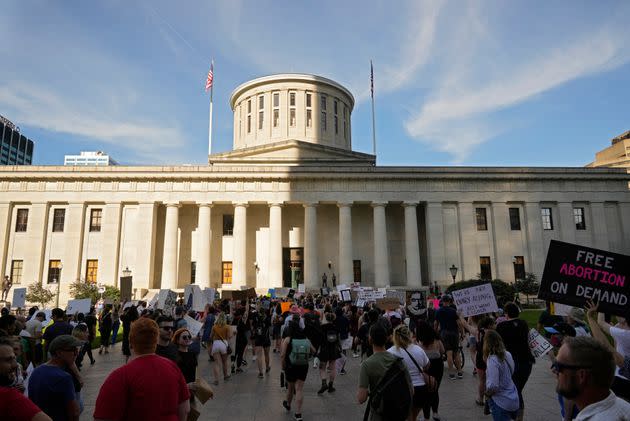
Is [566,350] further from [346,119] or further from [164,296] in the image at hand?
[346,119]

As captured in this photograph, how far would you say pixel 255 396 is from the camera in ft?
35.1

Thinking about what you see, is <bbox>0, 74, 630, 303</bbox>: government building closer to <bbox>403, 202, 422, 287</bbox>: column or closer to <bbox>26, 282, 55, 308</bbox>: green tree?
<bbox>403, 202, 422, 287</bbox>: column

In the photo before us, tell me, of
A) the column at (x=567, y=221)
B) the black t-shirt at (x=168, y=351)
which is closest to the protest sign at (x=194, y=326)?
the black t-shirt at (x=168, y=351)

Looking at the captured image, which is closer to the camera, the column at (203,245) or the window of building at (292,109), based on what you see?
the column at (203,245)

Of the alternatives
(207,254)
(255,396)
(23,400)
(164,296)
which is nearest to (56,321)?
(255,396)

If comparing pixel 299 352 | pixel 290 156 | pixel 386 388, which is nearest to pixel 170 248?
pixel 290 156

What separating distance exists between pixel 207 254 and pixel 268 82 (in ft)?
86.7

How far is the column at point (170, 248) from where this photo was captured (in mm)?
40312

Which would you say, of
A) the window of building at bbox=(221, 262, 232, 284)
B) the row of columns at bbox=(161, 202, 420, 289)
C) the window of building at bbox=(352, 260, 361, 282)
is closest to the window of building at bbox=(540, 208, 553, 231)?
the row of columns at bbox=(161, 202, 420, 289)

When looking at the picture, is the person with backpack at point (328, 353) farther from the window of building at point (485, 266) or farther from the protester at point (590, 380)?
the window of building at point (485, 266)

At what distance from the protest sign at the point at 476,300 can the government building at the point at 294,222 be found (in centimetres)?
3086

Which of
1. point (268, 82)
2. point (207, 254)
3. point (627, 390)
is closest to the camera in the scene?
point (627, 390)

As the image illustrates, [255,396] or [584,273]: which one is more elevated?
[584,273]

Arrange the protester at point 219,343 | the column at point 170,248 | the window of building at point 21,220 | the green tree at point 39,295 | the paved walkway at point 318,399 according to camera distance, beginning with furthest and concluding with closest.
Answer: the window of building at point 21,220
the column at point 170,248
the green tree at point 39,295
the protester at point 219,343
the paved walkway at point 318,399
